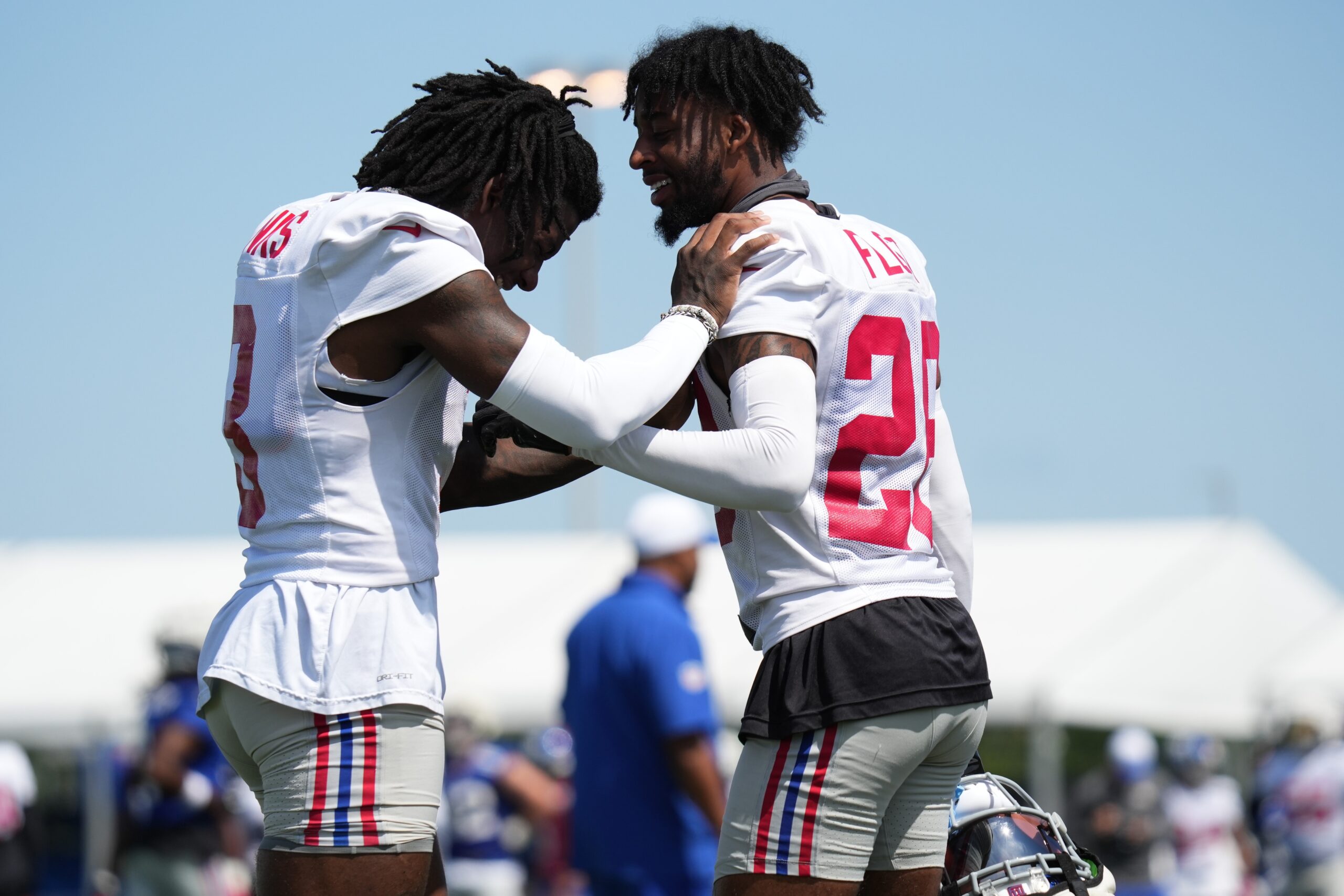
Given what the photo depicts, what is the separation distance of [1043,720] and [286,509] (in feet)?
41.8

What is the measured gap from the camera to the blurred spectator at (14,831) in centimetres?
662

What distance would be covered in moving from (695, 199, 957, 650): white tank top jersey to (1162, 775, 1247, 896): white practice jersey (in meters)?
9.95

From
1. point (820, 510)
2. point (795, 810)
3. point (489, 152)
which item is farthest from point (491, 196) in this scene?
point (795, 810)

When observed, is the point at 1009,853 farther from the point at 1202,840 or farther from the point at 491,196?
the point at 1202,840

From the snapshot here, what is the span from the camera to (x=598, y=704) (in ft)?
14.6

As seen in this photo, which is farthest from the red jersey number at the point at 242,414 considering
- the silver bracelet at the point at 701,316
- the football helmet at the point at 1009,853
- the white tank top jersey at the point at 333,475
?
the football helmet at the point at 1009,853

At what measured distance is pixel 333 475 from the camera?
7.88 feet

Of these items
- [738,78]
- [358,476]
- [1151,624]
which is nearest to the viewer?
[358,476]

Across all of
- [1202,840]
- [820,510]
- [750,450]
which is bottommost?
[1202,840]

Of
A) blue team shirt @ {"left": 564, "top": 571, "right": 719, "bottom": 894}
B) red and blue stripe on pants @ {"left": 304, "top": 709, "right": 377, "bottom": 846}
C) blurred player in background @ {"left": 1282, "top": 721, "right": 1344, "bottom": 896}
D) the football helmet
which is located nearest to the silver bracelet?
red and blue stripe on pants @ {"left": 304, "top": 709, "right": 377, "bottom": 846}

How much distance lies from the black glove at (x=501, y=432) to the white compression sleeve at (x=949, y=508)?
0.75 metres

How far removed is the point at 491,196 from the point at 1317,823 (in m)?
9.21

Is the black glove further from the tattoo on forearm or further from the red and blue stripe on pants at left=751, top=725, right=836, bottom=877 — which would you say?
the red and blue stripe on pants at left=751, top=725, right=836, bottom=877

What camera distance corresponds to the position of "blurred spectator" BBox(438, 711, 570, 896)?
29.3ft
